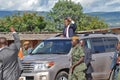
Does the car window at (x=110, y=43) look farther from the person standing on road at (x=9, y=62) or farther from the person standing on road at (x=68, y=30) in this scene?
the person standing on road at (x=9, y=62)

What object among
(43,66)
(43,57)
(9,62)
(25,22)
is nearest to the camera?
(9,62)

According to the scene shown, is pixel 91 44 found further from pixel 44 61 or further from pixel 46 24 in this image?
pixel 46 24

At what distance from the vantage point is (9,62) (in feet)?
23.6

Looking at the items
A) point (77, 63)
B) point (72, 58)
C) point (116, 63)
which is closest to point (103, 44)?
point (116, 63)

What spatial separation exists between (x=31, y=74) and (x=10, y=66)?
15.3 ft

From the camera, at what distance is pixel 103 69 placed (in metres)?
13.2

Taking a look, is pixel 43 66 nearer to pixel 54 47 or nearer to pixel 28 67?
pixel 28 67

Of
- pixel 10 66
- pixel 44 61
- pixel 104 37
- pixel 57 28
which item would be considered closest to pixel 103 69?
pixel 104 37

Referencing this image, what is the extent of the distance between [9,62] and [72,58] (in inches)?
146

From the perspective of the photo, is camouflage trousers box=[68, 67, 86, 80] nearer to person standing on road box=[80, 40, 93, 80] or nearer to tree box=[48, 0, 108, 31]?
person standing on road box=[80, 40, 93, 80]

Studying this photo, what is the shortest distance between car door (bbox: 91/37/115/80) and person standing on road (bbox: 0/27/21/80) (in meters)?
5.65

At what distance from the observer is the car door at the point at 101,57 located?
42.2 feet

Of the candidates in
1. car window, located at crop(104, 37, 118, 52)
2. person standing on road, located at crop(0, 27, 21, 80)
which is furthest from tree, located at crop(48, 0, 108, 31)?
person standing on road, located at crop(0, 27, 21, 80)

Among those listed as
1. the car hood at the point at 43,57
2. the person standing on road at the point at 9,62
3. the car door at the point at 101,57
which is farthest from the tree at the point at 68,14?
the person standing on road at the point at 9,62
